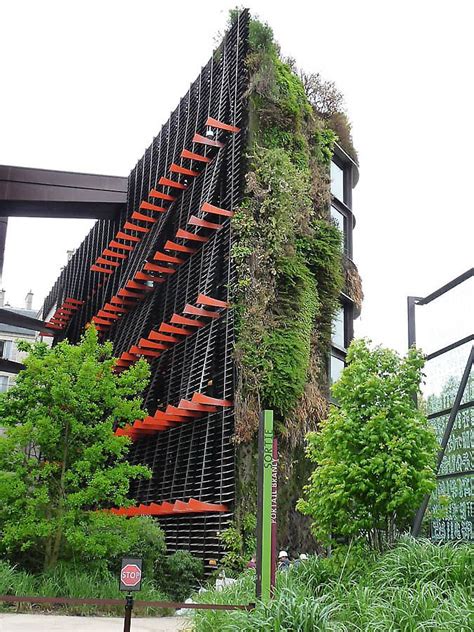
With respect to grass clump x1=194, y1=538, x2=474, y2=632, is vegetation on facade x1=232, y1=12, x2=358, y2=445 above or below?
above

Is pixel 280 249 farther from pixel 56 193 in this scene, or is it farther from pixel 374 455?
pixel 56 193

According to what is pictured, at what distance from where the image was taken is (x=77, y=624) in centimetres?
1120

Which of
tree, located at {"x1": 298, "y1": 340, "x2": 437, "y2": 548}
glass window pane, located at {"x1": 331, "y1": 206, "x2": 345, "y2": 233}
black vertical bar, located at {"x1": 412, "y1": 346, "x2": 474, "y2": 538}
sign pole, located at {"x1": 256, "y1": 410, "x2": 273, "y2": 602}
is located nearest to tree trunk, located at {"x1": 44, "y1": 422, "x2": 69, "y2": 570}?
tree, located at {"x1": 298, "y1": 340, "x2": 437, "y2": 548}

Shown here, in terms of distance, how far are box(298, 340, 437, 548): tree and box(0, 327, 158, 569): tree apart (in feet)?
13.3

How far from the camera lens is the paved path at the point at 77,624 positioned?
1050 cm

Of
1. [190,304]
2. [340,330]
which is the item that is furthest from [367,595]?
[340,330]

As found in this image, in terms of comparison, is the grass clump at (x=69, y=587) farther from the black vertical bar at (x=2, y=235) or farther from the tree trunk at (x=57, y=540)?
the black vertical bar at (x=2, y=235)

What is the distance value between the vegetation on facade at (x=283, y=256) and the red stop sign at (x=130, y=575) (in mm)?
8332

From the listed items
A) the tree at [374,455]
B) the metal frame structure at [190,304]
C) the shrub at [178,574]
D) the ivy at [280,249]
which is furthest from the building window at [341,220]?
the tree at [374,455]

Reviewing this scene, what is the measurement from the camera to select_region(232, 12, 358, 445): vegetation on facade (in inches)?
Answer: 682

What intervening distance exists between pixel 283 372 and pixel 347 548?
275 inches

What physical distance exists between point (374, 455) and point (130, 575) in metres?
4.37

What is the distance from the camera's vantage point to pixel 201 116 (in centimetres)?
2292

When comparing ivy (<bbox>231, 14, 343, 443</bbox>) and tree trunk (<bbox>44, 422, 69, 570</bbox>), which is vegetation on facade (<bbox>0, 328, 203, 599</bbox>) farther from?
ivy (<bbox>231, 14, 343, 443</bbox>)
